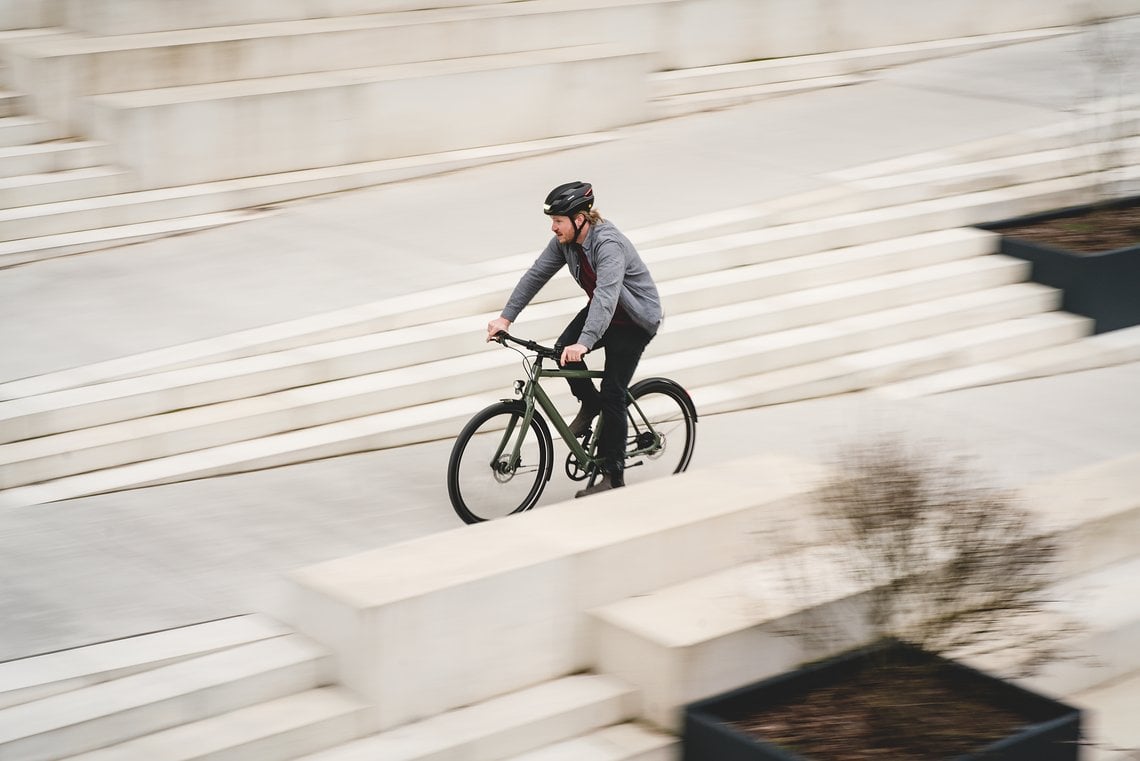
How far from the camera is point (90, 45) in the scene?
1257 centimetres

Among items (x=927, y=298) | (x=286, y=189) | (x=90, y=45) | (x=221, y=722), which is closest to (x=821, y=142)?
(x=927, y=298)

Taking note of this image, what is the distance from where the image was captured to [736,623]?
6.09 metres

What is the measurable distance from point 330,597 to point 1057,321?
25.9 ft

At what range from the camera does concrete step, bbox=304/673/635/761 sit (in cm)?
561

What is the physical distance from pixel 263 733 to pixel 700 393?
208 inches

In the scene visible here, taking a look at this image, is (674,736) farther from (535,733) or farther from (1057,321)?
(1057,321)

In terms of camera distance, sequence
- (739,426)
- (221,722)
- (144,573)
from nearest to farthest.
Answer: (221,722) < (144,573) < (739,426)

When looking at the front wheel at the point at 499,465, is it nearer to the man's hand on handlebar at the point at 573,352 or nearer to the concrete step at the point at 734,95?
the man's hand on handlebar at the point at 573,352

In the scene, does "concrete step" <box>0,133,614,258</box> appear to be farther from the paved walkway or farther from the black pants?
the black pants

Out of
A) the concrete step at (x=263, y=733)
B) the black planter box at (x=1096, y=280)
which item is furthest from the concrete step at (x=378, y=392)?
the concrete step at (x=263, y=733)

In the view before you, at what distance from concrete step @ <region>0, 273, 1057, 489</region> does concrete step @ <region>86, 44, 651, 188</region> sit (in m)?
3.82

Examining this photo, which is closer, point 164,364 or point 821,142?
point 164,364

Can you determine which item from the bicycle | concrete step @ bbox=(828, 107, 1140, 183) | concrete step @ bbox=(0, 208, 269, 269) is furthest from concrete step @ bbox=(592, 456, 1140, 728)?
concrete step @ bbox=(828, 107, 1140, 183)

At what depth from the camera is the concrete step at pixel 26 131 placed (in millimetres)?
12023
